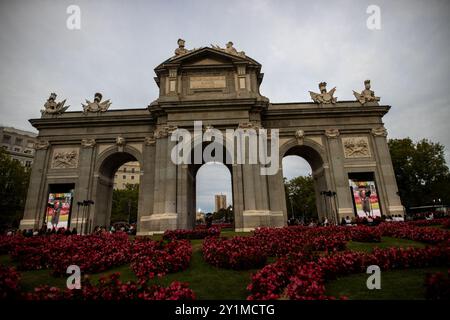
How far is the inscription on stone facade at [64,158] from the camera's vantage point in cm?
2866

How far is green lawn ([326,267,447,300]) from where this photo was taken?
6.36 metres

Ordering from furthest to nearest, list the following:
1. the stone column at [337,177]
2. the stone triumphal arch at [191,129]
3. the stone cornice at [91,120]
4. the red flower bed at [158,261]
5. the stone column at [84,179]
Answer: the stone cornice at [91,120], the stone column at [84,179], the stone column at [337,177], the stone triumphal arch at [191,129], the red flower bed at [158,261]

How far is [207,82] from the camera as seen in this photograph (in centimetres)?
2806

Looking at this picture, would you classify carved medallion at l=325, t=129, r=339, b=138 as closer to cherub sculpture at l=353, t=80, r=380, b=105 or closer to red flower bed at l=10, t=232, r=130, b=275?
cherub sculpture at l=353, t=80, r=380, b=105

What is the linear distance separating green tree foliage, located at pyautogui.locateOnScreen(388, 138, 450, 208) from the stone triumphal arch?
21.5m

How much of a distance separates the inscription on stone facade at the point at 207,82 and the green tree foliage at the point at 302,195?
141ft

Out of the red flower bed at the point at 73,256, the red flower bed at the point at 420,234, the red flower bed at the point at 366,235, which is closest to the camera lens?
the red flower bed at the point at 73,256

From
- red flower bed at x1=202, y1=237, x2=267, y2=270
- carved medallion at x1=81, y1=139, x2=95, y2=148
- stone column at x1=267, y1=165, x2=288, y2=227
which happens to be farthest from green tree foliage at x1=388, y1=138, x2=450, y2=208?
carved medallion at x1=81, y1=139, x2=95, y2=148

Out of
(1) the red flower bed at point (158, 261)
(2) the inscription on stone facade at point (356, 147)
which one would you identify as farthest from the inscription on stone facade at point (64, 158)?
(2) the inscription on stone facade at point (356, 147)

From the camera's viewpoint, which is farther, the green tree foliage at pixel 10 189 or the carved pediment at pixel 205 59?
the green tree foliage at pixel 10 189

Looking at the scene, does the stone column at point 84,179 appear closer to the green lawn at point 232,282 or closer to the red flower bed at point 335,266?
the green lawn at point 232,282
